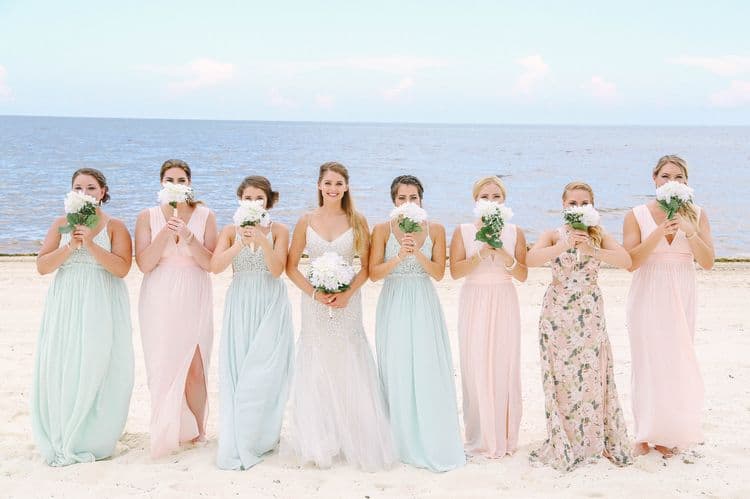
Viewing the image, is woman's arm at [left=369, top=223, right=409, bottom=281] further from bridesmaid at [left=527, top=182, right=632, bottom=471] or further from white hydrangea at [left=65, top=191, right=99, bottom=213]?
white hydrangea at [left=65, top=191, right=99, bottom=213]

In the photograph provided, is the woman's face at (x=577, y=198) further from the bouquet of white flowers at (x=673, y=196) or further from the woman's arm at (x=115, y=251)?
the woman's arm at (x=115, y=251)

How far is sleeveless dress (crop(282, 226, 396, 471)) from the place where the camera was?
660 cm

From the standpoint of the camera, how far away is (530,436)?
756 centimetres

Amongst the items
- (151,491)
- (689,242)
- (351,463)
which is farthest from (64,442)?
(689,242)

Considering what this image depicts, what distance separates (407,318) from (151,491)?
254 centimetres

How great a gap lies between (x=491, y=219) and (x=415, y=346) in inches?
51.0

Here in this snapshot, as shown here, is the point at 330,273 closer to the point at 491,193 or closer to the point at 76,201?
the point at 491,193

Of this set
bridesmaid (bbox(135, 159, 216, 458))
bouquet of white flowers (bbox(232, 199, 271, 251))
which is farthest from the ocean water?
bouquet of white flowers (bbox(232, 199, 271, 251))

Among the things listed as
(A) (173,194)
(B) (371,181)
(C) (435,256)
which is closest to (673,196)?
(C) (435,256)

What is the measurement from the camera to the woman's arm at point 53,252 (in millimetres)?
6664

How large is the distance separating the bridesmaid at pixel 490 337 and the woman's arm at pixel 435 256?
0.13m

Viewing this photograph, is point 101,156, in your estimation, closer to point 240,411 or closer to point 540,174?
point 540,174

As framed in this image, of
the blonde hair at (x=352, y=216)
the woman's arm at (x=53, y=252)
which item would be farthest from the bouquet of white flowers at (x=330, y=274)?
the woman's arm at (x=53, y=252)

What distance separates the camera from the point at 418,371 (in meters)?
6.68
